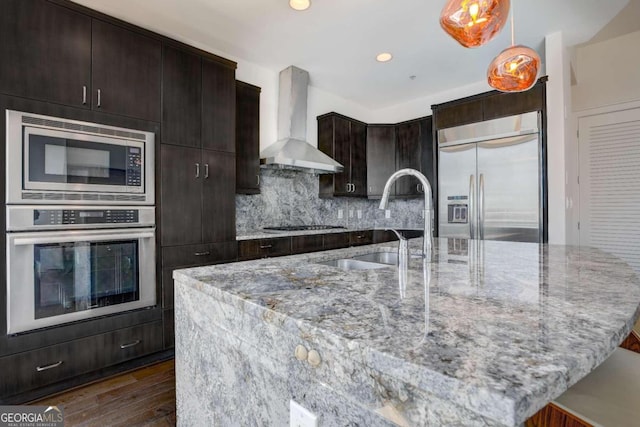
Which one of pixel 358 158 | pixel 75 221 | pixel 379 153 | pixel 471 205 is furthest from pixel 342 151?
pixel 75 221

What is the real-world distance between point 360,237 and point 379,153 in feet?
4.30

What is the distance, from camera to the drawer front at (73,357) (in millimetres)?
1829

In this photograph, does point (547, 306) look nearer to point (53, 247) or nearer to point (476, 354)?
point (476, 354)

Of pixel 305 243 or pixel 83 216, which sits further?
pixel 305 243

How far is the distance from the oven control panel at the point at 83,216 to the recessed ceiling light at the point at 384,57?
9.13 feet

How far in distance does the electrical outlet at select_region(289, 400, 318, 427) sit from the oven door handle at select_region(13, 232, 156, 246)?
2026 millimetres

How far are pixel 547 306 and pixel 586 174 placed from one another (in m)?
4.20

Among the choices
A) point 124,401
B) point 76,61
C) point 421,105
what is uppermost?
point 421,105

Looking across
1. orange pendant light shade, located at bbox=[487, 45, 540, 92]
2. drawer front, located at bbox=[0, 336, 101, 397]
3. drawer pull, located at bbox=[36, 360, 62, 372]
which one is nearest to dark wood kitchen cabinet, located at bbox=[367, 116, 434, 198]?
orange pendant light shade, located at bbox=[487, 45, 540, 92]

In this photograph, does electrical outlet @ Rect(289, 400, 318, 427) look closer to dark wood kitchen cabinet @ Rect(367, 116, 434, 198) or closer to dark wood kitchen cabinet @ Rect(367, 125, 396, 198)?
dark wood kitchen cabinet @ Rect(367, 116, 434, 198)

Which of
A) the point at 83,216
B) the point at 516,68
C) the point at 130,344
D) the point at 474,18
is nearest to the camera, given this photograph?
the point at 474,18

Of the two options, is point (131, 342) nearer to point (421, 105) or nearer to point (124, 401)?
point (124, 401)

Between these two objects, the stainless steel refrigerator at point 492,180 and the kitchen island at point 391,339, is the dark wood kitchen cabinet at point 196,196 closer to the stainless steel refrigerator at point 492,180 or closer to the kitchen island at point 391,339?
the kitchen island at point 391,339

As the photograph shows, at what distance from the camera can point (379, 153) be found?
459 cm
